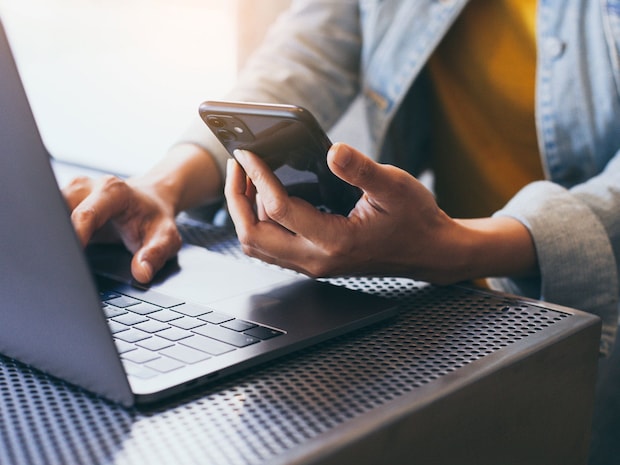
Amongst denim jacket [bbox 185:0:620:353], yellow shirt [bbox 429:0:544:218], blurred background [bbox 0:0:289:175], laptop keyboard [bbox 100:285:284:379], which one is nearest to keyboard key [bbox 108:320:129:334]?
laptop keyboard [bbox 100:285:284:379]

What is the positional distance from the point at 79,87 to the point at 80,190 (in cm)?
105

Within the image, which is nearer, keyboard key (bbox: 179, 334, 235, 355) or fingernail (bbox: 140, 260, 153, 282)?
keyboard key (bbox: 179, 334, 235, 355)

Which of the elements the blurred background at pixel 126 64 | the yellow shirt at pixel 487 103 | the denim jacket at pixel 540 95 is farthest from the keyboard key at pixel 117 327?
the blurred background at pixel 126 64

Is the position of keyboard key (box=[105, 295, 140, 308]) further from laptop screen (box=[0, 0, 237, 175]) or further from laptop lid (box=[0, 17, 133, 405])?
laptop screen (box=[0, 0, 237, 175])

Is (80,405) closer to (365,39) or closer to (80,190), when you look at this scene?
(80,190)

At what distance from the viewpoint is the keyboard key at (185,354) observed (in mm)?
470

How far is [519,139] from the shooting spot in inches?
42.8

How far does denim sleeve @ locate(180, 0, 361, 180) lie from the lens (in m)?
1.06

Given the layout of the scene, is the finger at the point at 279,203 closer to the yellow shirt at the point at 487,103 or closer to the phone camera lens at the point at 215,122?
the phone camera lens at the point at 215,122

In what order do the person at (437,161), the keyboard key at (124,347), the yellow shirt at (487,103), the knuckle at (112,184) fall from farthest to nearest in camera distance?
the yellow shirt at (487,103)
the knuckle at (112,184)
the person at (437,161)
the keyboard key at (124,347)

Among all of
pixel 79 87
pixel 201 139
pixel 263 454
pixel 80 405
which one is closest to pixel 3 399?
pixel 80 405

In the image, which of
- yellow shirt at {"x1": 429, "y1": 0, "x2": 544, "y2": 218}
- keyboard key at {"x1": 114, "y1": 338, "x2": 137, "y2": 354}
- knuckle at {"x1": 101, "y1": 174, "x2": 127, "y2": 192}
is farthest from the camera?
yellow shirt at {"x1": 429, "y1": 0, "x2": 544, "y2": 218}

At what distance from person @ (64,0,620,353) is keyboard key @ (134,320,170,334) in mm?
104

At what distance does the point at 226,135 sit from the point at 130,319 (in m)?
0.15
